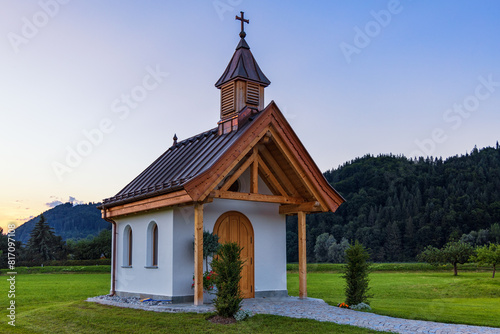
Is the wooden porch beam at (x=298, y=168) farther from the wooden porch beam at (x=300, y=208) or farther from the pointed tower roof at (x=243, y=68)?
the pointed tower roof at (x=243, y=68)

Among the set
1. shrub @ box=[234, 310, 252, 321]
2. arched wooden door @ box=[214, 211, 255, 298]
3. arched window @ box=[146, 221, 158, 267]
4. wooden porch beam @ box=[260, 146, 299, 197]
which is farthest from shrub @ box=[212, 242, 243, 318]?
arched window @ box=[146, 221, 158, 267]

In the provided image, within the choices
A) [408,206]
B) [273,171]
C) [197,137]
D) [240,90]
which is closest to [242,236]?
[273,171]

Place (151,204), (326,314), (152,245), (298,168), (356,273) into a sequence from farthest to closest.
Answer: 1. (152,245)
2. (151,204)
3. (298,168)
4. (356,273)
5. (326,314)

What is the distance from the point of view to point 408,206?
9875cm

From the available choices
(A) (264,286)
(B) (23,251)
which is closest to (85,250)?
(B) (23,251)

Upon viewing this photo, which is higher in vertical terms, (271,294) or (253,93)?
(253,93)

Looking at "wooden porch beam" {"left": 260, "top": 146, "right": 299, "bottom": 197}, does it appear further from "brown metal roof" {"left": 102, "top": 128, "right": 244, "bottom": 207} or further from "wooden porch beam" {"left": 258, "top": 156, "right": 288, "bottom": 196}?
"brown metal roof" {"left": 102, "top": 128, "right": 244, "bottom": 207}

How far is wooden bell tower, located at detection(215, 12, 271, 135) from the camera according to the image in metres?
18.7

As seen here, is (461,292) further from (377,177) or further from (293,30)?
(377,177)

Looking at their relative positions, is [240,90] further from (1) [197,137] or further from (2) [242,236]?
(2) [242,236]

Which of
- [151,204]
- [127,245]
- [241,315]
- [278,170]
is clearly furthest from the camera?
[127,245]

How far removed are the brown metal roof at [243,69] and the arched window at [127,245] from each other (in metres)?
7.13

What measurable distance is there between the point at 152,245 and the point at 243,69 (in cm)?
761

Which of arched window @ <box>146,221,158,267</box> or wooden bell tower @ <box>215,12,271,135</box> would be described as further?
wooden bell tower @ <box>215,12,271,135</box>
